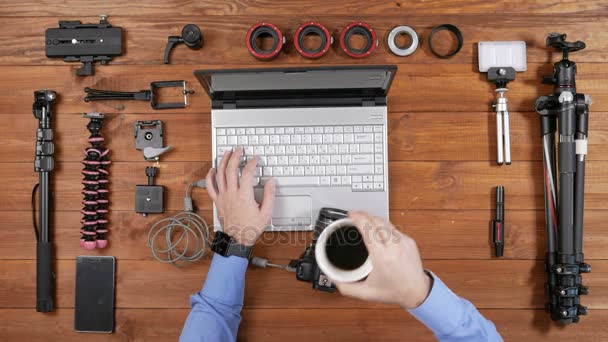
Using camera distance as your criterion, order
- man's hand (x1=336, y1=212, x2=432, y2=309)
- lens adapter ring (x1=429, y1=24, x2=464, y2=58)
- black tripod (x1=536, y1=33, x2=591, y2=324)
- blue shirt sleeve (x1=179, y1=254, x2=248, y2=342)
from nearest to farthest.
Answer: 1. man's hand (x1=336, y1=212, x2=432, y2=309)
2. blue shirt sleeve (x1=179, y1=254, x2=248, y2=342)
3. black tripod (x1=536, y1=33, x2=591, y2=324)
4. lens adapter ring (x1=429, y1=24, x2=464, y2=58)

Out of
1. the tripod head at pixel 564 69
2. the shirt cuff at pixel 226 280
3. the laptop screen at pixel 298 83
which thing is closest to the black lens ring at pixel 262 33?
the laptop screen at pixel 298 83

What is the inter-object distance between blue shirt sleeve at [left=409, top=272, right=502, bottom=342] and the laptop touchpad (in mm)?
449

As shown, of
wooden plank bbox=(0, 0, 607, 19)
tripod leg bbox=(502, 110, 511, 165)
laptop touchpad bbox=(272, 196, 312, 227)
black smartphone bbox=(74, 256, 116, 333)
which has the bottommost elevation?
black smartphone bbox=(74, 256, 116, 333)

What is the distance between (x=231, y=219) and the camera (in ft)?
3.78

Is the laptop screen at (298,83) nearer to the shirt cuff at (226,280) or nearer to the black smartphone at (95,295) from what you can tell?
the shirt cuff at (226,280)

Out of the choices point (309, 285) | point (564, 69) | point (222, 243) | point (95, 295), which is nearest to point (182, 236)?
point (222, 243)

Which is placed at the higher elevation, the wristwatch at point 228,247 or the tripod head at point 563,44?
the tripod head at point 563,44

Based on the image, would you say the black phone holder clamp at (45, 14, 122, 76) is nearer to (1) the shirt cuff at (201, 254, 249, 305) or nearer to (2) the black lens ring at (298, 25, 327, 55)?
(2) the black lens ring at (298, 25, 327, 55)

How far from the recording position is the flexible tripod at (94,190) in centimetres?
127

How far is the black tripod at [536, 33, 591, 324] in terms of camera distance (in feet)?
3.94

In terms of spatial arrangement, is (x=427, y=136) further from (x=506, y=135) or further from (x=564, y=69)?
(x=564, y=69)

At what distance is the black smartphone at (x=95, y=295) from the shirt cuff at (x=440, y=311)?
36.9 inches

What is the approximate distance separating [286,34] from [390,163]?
53 cm

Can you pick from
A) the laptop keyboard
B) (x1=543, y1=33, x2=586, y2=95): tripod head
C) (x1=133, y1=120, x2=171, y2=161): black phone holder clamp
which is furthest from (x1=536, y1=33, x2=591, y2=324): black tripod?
(x1=133, y1=120, x2=171, y2=161): black phone holder clamp
